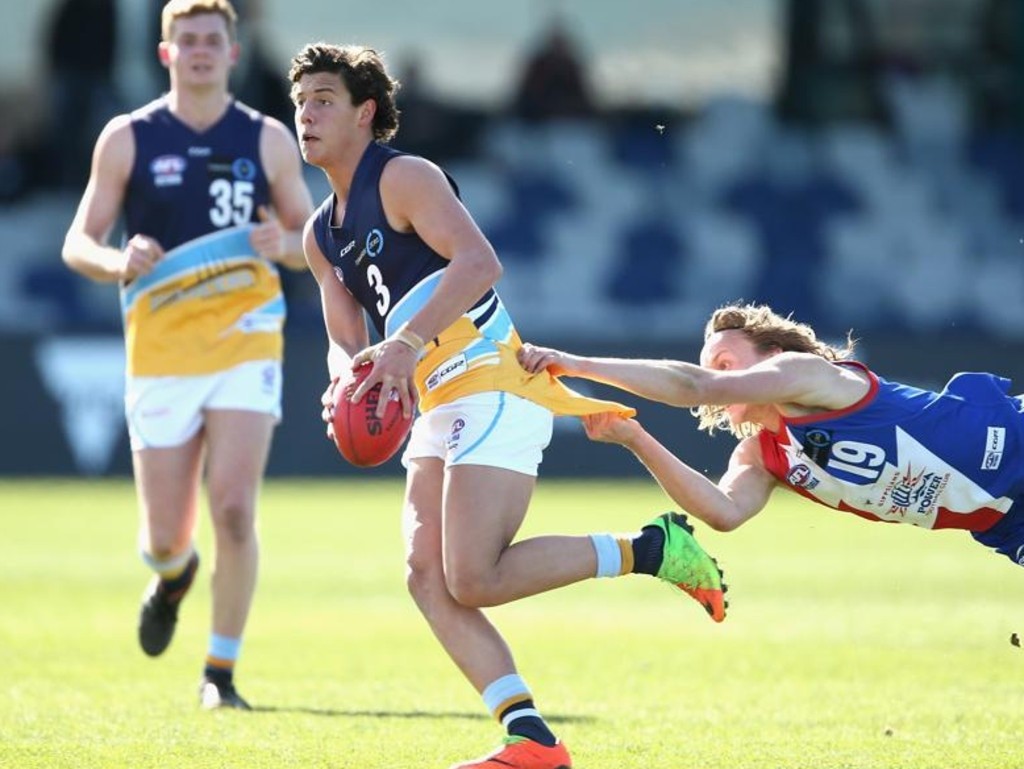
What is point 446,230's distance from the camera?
6.31m

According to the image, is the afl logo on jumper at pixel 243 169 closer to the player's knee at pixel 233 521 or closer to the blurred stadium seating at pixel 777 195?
the player's knee at pixel 233 521

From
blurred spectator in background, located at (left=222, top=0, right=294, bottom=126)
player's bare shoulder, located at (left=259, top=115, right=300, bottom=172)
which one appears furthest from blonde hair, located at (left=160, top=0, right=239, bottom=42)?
blurred spectator in background, located at (left=222, top=0, right=294, bottom=126)

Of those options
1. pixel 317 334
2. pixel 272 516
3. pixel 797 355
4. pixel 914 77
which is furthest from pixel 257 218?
pixel 914 77

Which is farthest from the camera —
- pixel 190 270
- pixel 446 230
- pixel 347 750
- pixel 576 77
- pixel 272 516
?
pixel 576 77

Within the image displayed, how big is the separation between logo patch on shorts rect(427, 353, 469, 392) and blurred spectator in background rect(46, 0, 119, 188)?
51.2 ft

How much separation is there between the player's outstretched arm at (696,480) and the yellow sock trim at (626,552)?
10.3 inches

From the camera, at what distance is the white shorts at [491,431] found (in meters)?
6.36

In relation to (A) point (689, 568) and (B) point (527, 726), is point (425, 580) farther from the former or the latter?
(A) point (689, 568)

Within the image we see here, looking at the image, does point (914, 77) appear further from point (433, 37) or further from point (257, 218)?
point (257, 218)

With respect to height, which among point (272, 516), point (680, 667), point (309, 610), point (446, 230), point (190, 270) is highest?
point (446, 230)

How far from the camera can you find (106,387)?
18125 millimetres

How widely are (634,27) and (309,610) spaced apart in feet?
48.6

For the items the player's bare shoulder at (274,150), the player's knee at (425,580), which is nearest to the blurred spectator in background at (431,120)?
the player's bare shoulder at (274,150)

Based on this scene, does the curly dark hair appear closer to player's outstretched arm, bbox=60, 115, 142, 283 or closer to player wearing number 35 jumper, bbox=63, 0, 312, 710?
player wearing number 35 jumper, bbox=63, 0, 312, 710
